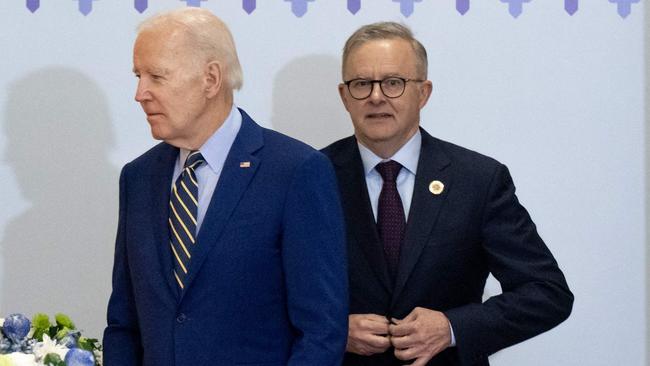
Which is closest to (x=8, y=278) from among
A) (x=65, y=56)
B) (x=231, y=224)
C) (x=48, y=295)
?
(x=48, y=295)

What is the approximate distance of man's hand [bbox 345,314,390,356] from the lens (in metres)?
2.52

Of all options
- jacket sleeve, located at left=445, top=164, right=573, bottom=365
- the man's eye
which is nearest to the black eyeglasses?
the man's eye

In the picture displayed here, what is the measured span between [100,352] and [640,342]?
159 cm

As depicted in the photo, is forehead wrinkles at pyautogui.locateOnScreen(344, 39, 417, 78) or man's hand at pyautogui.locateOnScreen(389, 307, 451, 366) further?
forehead wrinkles at pyautogui.locateOnScreen(344, 39, 417, 78)

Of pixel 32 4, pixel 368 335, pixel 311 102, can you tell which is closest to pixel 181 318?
pixel 368 335

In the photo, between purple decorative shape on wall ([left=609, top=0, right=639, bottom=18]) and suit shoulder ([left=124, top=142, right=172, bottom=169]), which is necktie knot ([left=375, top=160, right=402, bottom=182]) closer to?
suit shoulder ([left=124, top=142, right=172, bottom=169])

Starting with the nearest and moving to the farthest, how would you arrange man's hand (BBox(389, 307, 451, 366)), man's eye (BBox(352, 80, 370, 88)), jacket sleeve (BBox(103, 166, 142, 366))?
jacket sleeve (BBox(103, 166, 142, 366)) < man's hand (BBox(389, 307, 451, 366)) < man's eye (BBox(352, 80, 370, 88))

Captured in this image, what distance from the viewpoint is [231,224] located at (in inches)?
84.8

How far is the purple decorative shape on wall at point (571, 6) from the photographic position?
3303mm

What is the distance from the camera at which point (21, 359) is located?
2.02m

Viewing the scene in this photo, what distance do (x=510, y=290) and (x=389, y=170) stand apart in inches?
15.9

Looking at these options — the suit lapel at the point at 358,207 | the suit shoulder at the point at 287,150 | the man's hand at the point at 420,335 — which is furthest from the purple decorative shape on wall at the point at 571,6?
the suit shoulder at the point at 287,150

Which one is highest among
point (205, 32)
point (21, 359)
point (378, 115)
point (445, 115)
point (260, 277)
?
point (205, 32)

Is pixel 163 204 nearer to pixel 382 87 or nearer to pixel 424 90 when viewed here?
pixel 382 87
